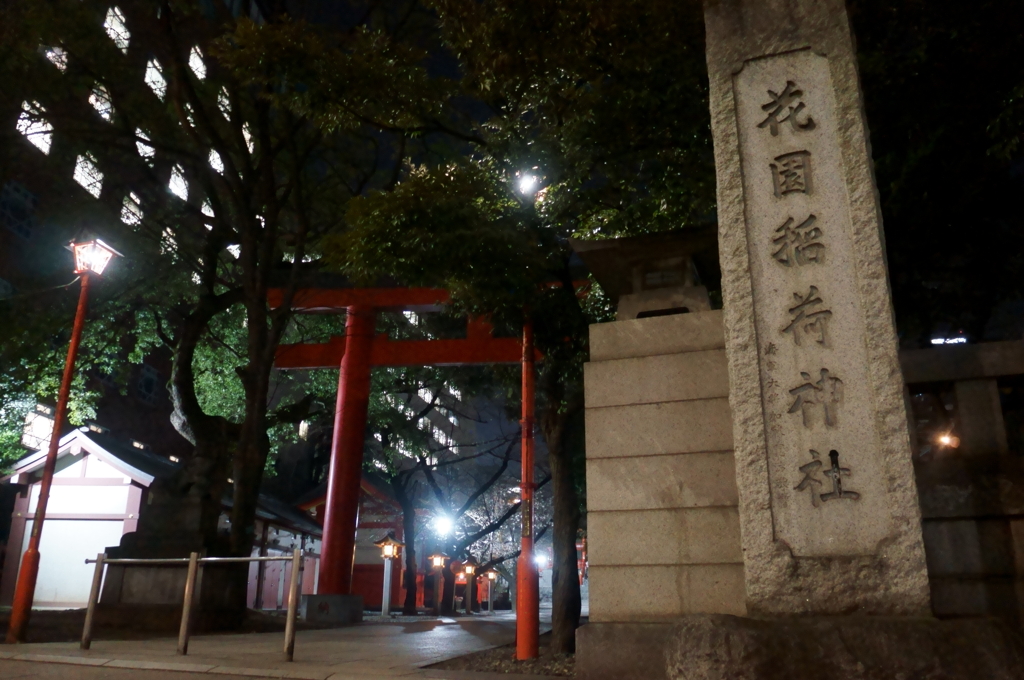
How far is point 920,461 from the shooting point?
516 cm

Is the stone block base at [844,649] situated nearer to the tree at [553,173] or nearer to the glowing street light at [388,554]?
the tree at [553,173]

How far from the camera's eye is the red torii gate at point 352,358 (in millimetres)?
15914

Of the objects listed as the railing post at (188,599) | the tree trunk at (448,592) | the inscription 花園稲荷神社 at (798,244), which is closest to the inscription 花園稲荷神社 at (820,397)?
the inscription 花園稲荷神社 at (798,244)

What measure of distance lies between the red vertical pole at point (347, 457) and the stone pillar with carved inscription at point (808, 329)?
41.7ft

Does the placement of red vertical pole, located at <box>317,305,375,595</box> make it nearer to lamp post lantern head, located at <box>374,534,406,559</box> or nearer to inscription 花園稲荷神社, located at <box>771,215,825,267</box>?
lamp post lantern head, located at <box>374,534,406,559</box>

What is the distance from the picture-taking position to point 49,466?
896cm

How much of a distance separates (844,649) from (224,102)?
612 inches

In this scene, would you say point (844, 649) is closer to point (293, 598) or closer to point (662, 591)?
point (662, 591)

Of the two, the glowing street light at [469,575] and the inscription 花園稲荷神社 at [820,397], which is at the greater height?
the inscription 花園稲荷神社 at [820,397]

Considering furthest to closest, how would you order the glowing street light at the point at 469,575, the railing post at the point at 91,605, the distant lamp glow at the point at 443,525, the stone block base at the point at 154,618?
the glowing street light at the point at 469,575, the distant lamp glow at the point at 443,525, the stone block base at the point at 154,618, the railing post at the point at 91,605

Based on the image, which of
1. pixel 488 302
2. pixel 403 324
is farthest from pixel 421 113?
pixel 403 324

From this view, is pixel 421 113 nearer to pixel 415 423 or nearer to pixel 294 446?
pixel 415 423

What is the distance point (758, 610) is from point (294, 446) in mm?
28220

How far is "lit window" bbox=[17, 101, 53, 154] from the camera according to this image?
1324 centimetres
